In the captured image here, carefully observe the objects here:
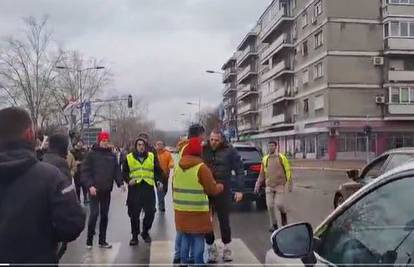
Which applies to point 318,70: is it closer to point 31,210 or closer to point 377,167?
point 377,167

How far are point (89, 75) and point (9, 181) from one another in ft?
210

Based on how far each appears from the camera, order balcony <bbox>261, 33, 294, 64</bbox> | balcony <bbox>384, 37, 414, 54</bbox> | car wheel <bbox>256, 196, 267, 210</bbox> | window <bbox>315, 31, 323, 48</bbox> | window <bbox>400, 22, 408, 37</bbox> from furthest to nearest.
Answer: balcony <bbox>261, 33, 294, 64</bbox> < window <bbox>315, 31, 323, 48</bbox> < window <bbox>400, 22, 408, 37</bbox> < balcony <bbox>384, 37, 414, 54</bbox> < car wheel <bbox>256, 196, 267, 210</bbox>

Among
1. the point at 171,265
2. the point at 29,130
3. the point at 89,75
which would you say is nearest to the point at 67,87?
the point at 89,75

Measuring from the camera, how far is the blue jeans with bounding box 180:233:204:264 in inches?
273

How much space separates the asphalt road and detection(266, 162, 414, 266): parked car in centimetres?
508

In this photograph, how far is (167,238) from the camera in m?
10.2

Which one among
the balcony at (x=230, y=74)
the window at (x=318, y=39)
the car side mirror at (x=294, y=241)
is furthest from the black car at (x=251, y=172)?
the balcony at (x=230, y=74)

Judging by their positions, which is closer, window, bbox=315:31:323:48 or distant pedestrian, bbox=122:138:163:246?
distant pedestrian, bbox=122:138:163:246

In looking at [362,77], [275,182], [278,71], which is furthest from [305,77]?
[275,182]

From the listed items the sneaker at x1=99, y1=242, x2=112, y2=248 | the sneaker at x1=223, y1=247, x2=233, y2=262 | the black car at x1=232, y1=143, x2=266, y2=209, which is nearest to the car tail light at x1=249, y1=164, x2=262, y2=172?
the black car at x1=232, y1=143, x2=266, y2=209

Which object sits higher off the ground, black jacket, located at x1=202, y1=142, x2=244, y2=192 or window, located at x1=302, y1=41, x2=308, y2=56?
window, located at x1=302, y1=41, x2=308, y2=56

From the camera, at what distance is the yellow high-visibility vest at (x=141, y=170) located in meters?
9.77

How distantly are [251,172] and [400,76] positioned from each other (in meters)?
43.6

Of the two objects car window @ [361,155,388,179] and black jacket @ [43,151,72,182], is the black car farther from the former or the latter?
black jacket @ [43,151,72,182]
